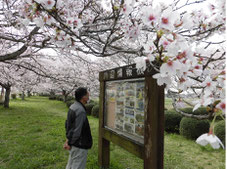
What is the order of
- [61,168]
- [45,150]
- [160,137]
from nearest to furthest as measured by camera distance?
[160,137] → [61,168] → [45,150]

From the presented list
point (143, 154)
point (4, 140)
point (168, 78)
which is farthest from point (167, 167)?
point (4, 140)

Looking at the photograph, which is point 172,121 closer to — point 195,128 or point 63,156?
point 195,128

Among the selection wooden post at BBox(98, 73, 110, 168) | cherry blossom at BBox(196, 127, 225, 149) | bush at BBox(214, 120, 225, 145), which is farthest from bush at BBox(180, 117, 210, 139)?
cherry blossom at BBox(196, 127, 225, 149)

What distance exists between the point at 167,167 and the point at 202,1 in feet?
10.7

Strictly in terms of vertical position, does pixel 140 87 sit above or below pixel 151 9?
below

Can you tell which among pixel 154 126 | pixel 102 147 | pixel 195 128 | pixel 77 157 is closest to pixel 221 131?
pixel 195 128

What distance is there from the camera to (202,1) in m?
1.80

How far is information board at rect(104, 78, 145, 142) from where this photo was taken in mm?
2307

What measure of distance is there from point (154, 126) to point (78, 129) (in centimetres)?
101

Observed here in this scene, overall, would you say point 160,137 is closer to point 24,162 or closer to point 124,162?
point 124,162

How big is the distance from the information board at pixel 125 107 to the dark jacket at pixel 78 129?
24.3 inches

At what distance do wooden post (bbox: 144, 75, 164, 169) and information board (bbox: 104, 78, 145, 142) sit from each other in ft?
0.64

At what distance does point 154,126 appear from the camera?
201cm

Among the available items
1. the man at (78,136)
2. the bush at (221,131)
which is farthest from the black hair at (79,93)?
the bush at (221,131)
